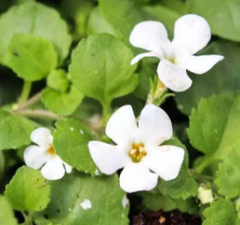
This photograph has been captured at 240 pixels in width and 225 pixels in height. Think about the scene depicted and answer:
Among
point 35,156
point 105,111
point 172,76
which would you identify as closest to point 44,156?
point 35,156

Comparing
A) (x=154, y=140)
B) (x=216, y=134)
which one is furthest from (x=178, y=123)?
(x=154, y=140)

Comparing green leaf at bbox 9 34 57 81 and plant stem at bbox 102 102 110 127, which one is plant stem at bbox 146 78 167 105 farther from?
green leaf at bbox 9 34 57 81

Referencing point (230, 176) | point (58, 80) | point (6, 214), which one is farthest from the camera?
point (58, 80)

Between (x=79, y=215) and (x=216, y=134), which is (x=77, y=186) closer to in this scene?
(x=79, y=215)

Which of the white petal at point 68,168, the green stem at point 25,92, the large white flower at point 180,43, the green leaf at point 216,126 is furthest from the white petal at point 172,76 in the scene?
the green stem at point 25,92

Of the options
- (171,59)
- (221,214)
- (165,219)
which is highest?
(171,59)

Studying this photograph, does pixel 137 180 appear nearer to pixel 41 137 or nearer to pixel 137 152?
pixel 137 152

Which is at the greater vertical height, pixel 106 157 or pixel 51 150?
pixel 106 157

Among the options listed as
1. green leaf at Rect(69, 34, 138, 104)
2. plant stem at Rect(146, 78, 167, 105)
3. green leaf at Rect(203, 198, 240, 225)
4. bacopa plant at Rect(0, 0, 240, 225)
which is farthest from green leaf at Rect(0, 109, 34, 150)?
green leaf at Rect(203, 198, 240, 225)
